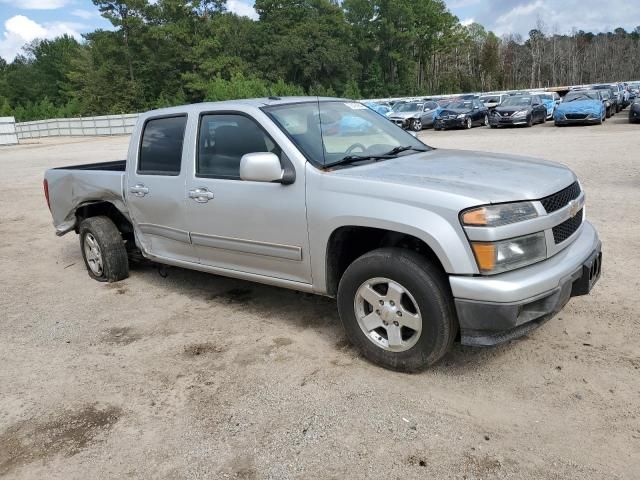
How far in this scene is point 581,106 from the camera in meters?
23.4

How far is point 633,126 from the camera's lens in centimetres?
2181

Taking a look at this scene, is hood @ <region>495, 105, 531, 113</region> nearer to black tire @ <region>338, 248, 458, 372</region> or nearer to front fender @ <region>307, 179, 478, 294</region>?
front fender @ <region>307, 179, 478, 294</region>

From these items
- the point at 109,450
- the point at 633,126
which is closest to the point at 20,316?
the point at 109,450

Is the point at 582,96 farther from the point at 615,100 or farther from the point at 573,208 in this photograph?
the point at 573,208

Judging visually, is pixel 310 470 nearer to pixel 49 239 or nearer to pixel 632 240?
pixel 632 240

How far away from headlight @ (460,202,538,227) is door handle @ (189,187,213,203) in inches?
83.8

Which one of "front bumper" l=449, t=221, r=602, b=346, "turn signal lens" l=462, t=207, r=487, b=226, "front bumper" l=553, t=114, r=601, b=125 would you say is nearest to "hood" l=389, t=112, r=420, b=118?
"front bumper" l=553, t=114, r=601, b=125

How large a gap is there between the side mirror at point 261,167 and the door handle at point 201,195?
70cm

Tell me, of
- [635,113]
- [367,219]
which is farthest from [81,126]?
[367,219]

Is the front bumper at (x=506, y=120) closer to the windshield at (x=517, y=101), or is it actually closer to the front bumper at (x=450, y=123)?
the windshield at (x=517, y=101)

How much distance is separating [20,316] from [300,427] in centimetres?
341

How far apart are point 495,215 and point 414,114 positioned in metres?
26.2

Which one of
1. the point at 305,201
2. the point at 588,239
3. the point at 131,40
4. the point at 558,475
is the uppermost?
the point at 131,40

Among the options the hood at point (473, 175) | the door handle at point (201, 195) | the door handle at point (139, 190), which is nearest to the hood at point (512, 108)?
the hood at point (473, 175)
